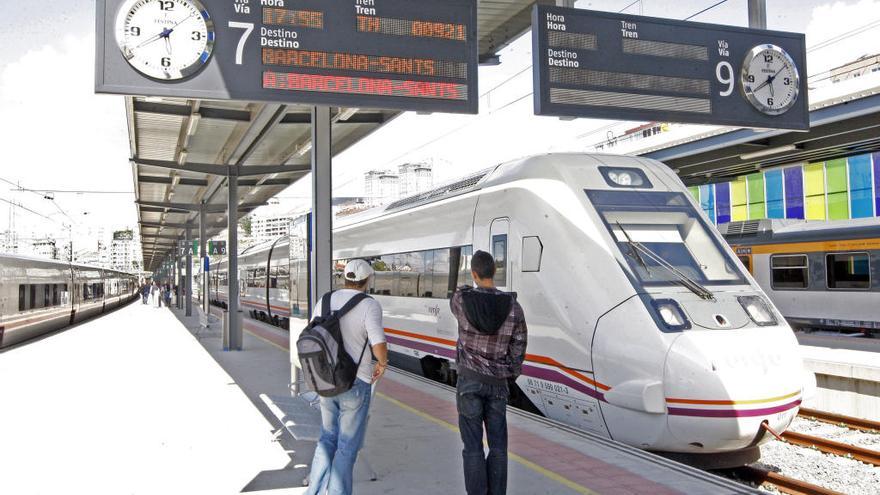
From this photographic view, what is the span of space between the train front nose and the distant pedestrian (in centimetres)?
207

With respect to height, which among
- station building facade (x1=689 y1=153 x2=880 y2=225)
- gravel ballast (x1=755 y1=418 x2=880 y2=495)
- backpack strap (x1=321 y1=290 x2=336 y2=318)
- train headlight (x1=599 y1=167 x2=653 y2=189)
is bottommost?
gravel ballast (x1=755 y1=418 x2=880 y2=495)

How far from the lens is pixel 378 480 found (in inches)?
200

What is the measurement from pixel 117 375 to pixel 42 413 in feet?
10.3

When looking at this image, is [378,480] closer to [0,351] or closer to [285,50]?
[285,50]

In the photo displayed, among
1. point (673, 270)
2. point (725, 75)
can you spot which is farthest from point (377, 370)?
point (725, 75)

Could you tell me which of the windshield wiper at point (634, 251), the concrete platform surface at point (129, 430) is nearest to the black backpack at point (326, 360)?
the concrete platform surface at point (129, 430)

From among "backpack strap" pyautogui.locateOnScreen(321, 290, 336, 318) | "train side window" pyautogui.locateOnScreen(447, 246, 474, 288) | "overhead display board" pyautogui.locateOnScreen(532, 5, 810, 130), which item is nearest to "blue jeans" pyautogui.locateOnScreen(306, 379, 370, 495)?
"backpack strap" pyautogui.locateOnScreen(321, 290, 336, 318)

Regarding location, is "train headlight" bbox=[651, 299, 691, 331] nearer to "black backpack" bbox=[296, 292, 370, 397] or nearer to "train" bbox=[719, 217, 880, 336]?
"black backpack" bbox=[296, 292, 370, 397]

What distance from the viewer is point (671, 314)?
6117 mm

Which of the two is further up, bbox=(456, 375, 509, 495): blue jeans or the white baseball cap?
the white baseball cap

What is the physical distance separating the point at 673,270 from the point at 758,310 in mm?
829

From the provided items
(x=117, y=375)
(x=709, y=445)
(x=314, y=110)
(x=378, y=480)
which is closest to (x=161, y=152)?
(x=117, y=375)

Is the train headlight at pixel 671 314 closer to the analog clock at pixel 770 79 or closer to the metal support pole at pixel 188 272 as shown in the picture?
the analog clock at pixel 770 79

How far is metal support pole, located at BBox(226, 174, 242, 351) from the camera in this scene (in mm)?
14930
